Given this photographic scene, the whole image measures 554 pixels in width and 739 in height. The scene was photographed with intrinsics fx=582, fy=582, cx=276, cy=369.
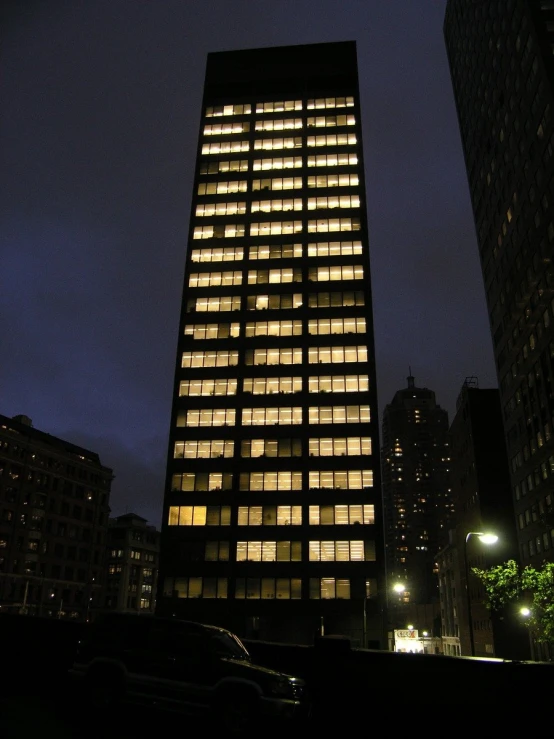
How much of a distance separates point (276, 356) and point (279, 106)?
152 ft

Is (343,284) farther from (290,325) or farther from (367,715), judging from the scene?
(367,715)

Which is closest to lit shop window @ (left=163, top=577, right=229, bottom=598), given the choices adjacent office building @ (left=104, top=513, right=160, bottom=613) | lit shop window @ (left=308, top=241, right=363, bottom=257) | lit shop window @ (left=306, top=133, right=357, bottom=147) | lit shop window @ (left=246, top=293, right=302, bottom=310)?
lit shop window @ (left=246, top=293, right=302, bottom=310)

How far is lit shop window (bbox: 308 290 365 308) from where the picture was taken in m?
79.3

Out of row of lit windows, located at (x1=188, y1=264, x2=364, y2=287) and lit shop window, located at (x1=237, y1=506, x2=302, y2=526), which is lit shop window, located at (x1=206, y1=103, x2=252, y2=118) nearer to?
row of lit windows, located at (x1=188, y1=264, x2=364, y2=287)

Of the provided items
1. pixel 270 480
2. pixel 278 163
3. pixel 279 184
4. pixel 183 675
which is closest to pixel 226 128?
pixel 278 163

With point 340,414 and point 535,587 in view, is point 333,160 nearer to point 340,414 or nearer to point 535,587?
point 340,414

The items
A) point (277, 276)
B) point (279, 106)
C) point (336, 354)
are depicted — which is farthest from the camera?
point (279, 106)

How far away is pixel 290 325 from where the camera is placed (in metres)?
79.1

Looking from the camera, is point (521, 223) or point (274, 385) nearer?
point (521, 223)

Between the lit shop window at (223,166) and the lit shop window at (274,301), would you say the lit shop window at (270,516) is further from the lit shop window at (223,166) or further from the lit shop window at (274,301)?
the lit shop window at (223,166)

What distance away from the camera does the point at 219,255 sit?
278ft

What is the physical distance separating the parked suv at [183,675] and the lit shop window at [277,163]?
84.2 metres

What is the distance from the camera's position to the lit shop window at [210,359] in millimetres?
78125

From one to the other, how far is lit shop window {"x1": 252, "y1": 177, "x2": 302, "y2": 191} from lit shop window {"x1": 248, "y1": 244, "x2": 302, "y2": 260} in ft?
34.3
